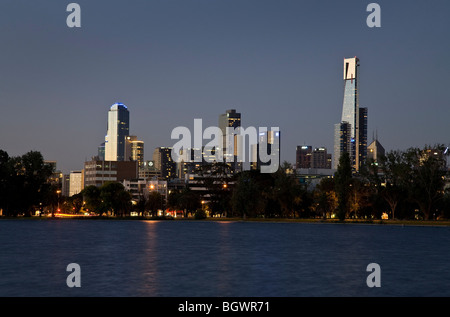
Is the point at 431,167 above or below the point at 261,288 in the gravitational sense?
above

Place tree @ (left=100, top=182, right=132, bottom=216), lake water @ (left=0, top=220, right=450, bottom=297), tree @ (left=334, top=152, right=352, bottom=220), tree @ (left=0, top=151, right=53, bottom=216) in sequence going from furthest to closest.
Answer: tree @ (left=100, top=182, right=132, bottom=216) < tree @ (left=0, top=151, right=53, bottom=216) < tree @ (left=334, top=152, right=352, bottom=220) < lake water @ (left=0, top=220, right=450, bottom=297)

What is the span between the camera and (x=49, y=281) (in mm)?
41719

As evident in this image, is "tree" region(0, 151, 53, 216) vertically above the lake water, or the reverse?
"tree" region(0, 151, 53, 216)

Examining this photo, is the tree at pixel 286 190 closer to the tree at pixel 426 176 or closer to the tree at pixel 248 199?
the tree at pixel 248 199

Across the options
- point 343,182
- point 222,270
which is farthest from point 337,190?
point 222,270

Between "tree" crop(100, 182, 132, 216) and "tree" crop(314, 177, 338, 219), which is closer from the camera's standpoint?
"tree" crop(314, 177, 338, 219)

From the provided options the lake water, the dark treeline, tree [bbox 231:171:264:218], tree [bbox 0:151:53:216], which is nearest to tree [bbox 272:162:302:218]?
the dark treeline

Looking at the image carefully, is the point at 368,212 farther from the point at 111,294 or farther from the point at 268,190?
the point at 111,294

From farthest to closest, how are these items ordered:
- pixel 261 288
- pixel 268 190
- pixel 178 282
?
1. pixel 268 190
2. pixel 178 282
3. pixel 261 288

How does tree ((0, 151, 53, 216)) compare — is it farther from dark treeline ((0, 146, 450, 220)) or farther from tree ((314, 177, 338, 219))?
tree ((314, 177, 338, 219))
